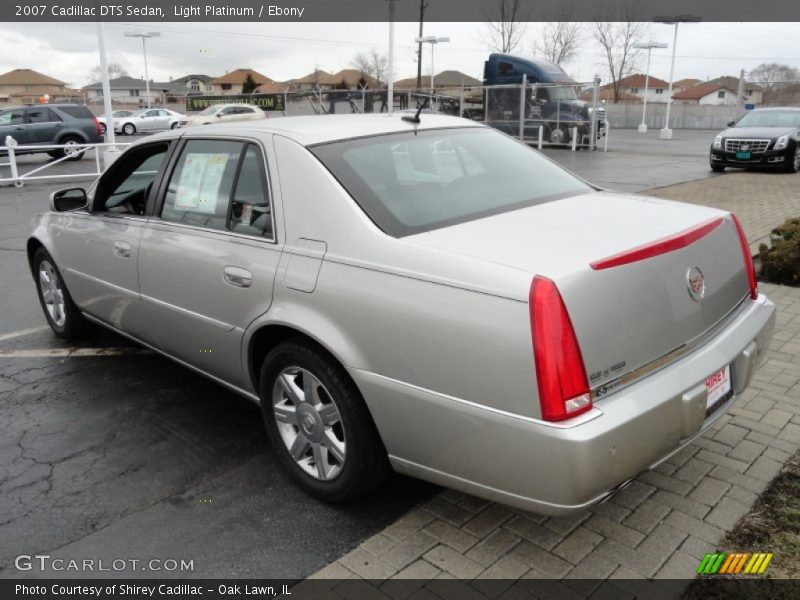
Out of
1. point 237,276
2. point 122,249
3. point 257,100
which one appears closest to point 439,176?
point 237,276

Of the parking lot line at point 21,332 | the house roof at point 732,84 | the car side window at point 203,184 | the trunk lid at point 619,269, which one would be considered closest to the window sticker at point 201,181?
the car side window at point 203,184

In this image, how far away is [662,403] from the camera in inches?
94.7

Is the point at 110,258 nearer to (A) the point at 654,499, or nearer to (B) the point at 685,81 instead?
(A) the point at 654,499

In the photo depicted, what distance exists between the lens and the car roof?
3309mm

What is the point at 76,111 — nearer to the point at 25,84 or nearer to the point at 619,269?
the point at 619,269

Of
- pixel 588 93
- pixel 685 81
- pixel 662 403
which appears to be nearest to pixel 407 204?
pixel 662 403

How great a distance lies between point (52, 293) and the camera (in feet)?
17.4

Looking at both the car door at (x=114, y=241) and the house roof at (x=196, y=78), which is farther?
the house roof at (x=196, y=78)

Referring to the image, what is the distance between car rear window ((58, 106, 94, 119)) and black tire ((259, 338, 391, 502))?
2302 centimetres

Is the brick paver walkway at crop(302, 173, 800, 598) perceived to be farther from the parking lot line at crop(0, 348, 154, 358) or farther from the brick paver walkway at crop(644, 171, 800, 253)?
the brick paver walkway at crop(644, 171, 800, 253)

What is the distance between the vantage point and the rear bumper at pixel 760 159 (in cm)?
1606

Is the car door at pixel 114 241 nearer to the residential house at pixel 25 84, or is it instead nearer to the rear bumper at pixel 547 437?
the rear bumper at pixel 547 437

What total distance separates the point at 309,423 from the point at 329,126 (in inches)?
58.8

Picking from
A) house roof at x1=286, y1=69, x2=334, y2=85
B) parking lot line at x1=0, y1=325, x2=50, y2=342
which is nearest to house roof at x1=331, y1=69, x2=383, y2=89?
house roof at x1=286, y1=69, x2=334, y2=85
